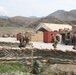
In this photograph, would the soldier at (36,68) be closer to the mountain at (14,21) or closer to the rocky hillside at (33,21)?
the rocky hillside at (33,21)

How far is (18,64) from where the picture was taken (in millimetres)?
14625

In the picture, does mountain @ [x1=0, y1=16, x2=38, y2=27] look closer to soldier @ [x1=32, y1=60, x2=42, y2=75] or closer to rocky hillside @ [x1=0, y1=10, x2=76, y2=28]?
rocky hillside @ [x1=0, y1=10, x2=76, y2=28]

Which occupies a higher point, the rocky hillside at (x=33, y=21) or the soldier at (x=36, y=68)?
the rocky hillside at (x=33, y=21)

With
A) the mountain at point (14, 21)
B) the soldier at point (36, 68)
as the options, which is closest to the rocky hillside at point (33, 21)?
the mountain at point (14, 21)

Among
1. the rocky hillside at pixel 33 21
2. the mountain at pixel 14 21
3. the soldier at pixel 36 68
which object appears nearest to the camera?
the soldier at pixel 36 68

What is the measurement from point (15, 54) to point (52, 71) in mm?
3480

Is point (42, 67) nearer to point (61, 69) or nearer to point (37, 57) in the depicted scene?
point (61, 69)

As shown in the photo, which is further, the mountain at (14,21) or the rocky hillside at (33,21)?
the mountain at (14,21)

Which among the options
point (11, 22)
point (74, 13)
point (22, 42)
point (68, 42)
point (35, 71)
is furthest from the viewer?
point (74, 13)

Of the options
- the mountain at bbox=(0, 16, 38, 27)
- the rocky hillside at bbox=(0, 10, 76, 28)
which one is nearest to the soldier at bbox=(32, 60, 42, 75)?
the rocky hillside at bbox=(0, 10, 76, 28)

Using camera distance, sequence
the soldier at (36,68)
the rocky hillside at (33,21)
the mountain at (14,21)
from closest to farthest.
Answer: the soldier at (36,68) → the rocky hillside at (33,21) → the mountain at (14,21)

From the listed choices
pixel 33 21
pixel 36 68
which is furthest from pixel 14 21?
pixel 36 68

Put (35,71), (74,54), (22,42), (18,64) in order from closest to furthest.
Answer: (35,71) → (18,64) → (74,54) → (22,42)

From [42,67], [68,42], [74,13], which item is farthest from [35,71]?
[74,13]
